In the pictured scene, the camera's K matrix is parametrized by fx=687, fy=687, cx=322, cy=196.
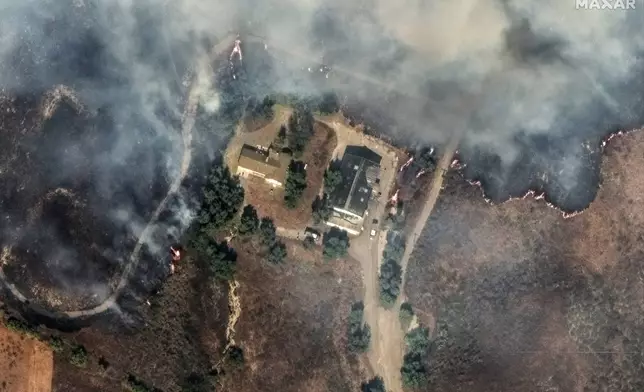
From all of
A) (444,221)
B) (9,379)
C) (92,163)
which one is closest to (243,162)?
(92,163)

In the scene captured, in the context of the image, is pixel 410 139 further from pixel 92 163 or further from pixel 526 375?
pixel 92 163

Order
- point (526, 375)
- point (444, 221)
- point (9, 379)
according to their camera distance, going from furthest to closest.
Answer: point (444, 221)
point (526, 375)
point (9, 379)

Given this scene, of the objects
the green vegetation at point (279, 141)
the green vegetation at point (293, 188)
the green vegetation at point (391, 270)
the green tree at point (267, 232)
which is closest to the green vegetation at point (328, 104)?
the green vegetation at point (279, 141)

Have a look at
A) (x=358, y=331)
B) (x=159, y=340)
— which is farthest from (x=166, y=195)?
(x=358, y=331)

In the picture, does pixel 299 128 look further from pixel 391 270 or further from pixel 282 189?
pixel 391 270

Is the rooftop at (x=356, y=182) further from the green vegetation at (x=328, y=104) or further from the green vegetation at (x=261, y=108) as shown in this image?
the green vegetation at (x=261, y=108)

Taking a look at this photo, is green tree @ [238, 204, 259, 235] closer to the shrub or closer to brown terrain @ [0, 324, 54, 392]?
Answer: the shrub
